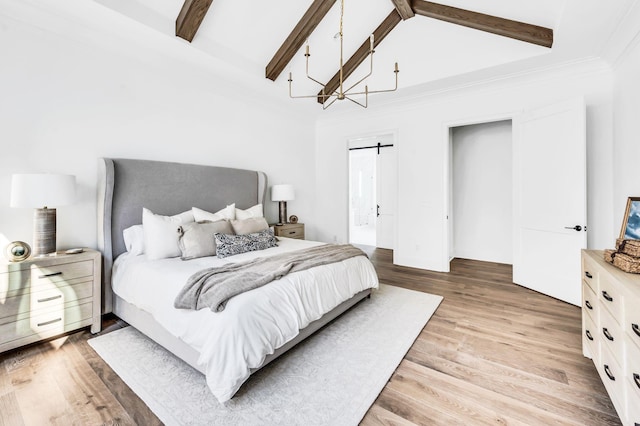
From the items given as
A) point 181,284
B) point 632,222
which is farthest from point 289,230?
point 632,222

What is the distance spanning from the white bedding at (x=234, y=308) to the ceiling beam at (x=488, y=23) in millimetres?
3078

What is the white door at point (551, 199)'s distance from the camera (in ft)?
10.2

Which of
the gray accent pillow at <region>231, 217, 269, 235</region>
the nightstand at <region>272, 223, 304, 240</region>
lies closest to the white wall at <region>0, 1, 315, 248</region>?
the gray accent pillow at <region>231, 217, 269, 235</region>

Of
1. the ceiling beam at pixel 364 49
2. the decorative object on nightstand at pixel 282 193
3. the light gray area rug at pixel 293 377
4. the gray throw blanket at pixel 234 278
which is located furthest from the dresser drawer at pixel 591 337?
the ceiling beam at pixel 364 49

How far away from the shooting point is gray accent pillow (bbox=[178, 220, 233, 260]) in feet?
8.59

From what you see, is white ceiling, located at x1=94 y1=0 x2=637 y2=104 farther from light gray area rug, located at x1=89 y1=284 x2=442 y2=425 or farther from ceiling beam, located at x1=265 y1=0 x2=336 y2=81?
light gray area rug, located at x1=89 y1=284 x2=442 y2=425

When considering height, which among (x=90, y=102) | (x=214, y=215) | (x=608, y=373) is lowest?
(x=608, y=373)

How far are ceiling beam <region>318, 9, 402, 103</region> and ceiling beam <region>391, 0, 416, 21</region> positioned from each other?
0.38 feet

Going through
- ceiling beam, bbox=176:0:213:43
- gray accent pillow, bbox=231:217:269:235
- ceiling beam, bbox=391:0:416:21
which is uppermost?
ceiling beam, bbox=391:0:416:21

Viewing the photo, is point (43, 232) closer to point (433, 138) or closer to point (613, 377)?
point (613, 377)

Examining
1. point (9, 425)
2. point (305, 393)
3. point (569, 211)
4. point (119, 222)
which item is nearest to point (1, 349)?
point (9, 425)

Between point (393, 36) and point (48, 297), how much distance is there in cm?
482

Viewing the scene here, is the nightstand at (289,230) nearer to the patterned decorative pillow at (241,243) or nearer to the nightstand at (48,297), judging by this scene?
the patterned decorative pillow at (241,243)

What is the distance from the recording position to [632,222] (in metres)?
2.23
